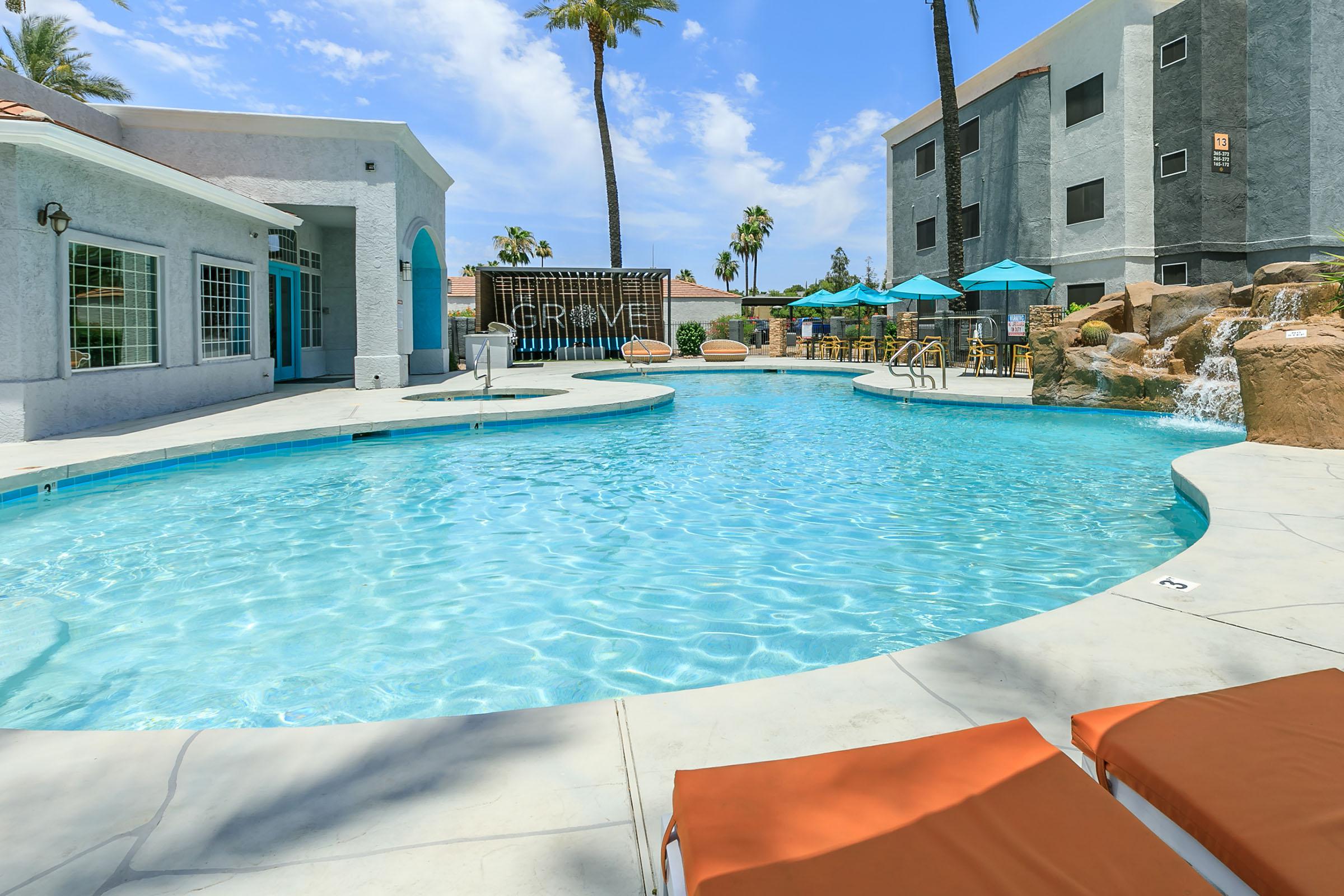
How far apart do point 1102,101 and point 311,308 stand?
887 inches

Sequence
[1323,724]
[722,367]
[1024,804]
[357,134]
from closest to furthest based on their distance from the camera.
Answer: [1024,804] → [1323,724] → [357,134] → [722,367]

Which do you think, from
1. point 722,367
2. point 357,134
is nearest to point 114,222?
point 357,134

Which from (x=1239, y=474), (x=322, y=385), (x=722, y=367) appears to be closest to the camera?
(x=1239, y=474)

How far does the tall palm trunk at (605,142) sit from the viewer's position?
2738cm

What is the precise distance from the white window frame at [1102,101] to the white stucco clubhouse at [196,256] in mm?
18595

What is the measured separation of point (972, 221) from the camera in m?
27.7

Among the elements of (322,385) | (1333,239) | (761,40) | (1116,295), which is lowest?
(322,385)

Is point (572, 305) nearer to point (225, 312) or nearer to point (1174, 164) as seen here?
point (225, 312)

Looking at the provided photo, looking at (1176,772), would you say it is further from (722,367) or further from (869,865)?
(722,367)

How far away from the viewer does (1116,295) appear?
14898 millimetres

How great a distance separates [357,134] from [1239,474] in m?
14.5

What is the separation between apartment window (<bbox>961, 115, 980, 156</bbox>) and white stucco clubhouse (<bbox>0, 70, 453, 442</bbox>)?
18.3 metres

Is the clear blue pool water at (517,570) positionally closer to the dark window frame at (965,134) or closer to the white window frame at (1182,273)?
the white window frame at (1182,273)

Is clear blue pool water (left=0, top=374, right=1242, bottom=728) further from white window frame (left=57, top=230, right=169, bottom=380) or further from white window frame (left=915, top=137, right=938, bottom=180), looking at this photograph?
white window frame (left=915, top=137, right=938, bottom=180)
